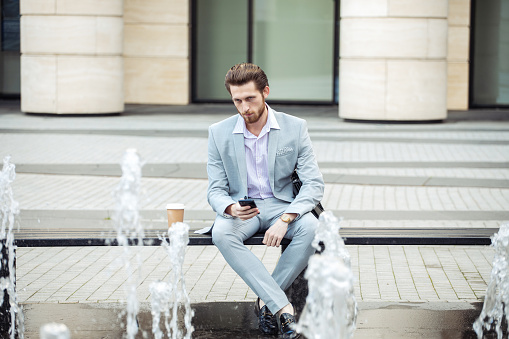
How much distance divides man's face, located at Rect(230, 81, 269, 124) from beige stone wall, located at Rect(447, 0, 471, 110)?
18053mm

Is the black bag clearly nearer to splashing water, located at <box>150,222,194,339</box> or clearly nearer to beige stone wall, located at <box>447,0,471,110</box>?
splashing water, located at <box>150,222,194,339</box>

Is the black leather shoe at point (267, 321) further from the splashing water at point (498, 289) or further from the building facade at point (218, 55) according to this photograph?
the building facade at point (218, 55)

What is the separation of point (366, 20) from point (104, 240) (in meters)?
13.5

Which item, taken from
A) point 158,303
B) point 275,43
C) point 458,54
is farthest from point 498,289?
point 275,43

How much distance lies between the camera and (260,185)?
5082 millimetres

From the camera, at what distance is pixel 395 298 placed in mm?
5770

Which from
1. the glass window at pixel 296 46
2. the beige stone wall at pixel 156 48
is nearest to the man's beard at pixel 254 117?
the beige stone wall at pixel 156 48

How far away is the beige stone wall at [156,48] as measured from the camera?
74.6 feet

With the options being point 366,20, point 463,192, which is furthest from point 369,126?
point 463,192

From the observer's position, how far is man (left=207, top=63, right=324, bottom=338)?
4.80 m

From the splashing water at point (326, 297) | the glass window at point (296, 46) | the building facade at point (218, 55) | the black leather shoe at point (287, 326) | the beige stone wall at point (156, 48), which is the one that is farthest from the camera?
the glass window at point (296, 46)

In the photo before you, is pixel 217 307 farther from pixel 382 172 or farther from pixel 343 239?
pixel 382 172

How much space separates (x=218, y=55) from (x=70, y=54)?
19.7 ft

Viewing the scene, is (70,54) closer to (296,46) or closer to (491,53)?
→ (296,46)
